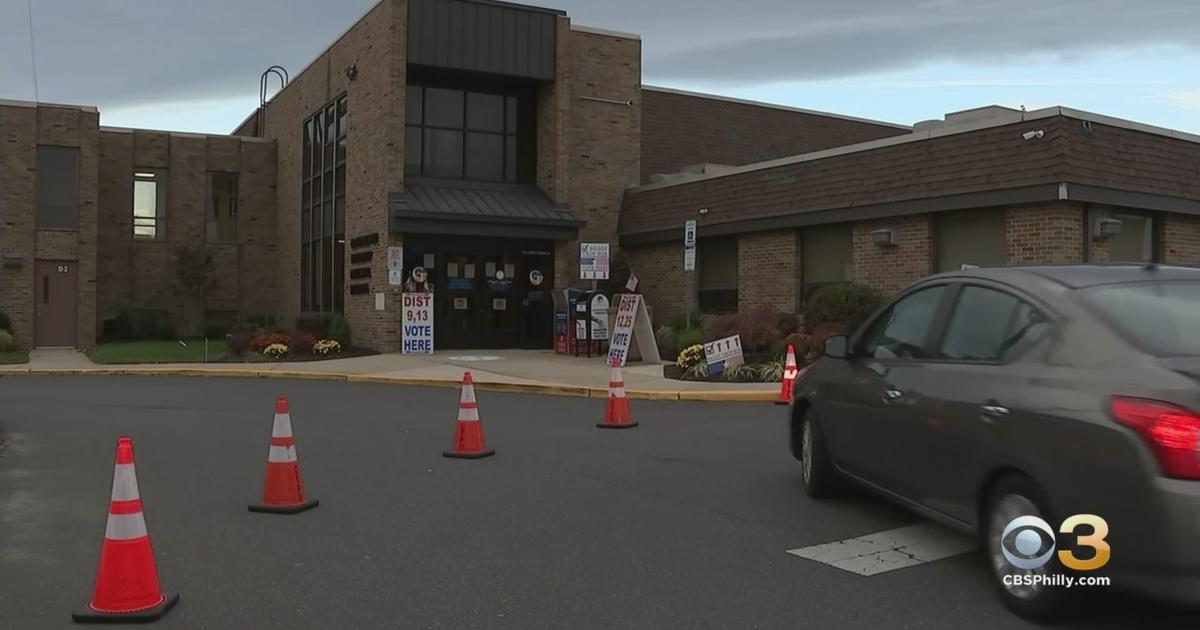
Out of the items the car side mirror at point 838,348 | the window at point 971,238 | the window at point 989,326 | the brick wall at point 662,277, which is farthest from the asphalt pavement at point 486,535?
the brick wall at point 662,277

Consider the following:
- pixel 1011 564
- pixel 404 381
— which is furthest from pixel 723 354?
pixel 1011 564

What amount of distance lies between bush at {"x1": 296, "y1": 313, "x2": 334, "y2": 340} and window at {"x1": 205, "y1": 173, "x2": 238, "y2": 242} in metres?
8.93

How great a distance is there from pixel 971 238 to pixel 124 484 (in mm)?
15417

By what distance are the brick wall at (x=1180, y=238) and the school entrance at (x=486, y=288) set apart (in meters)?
13.6

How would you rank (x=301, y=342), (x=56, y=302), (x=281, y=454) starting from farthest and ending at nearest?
(x=56, y=302) → (x=301, y=342) → (x=281, y=454)

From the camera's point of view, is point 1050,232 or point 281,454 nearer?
point 281,454

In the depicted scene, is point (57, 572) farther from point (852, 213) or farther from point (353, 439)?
point (852, 213)

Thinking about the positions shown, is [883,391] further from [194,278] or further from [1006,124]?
[194,278]

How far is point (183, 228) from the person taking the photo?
3212 cm

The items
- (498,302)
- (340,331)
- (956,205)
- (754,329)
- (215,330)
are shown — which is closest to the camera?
(956,205)

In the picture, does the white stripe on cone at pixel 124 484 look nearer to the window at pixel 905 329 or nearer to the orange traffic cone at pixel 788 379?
the window at pixel 905 329

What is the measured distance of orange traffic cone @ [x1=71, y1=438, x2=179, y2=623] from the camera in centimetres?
463

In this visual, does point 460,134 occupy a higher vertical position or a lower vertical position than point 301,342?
higher

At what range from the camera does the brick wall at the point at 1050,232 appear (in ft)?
51.4
